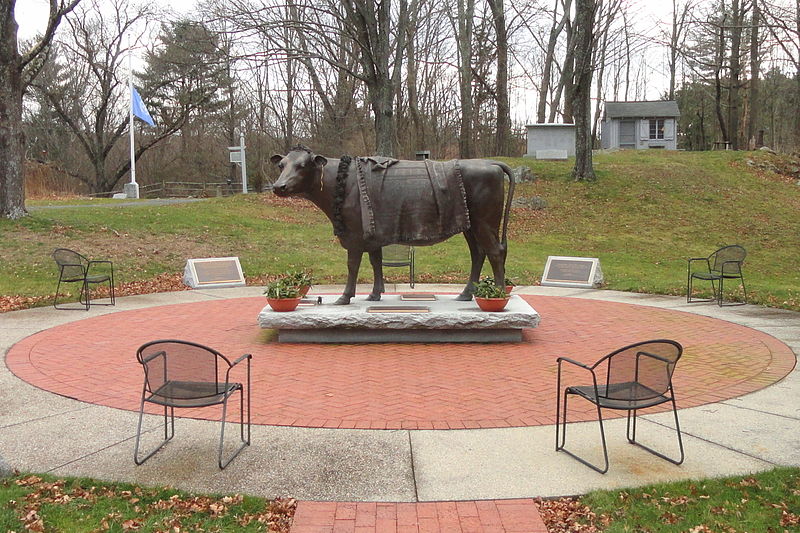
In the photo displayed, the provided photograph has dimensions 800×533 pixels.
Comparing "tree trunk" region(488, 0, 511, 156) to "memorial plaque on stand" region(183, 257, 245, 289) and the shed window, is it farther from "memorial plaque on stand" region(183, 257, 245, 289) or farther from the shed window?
"memorial plaque on stand" region(183, 257, 245, 289)

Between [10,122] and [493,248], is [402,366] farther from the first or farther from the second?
[10,122]

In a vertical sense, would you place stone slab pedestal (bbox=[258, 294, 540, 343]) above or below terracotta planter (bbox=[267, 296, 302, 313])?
below

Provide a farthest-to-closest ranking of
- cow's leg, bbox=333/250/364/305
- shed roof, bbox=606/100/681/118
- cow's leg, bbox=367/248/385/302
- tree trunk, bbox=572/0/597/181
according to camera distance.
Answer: shed roof, bbox=606/100/681/118, tree trunk, bbox=572/0/597/181, cow's leg, bbox=367/248/385/302, cow's leg, bbox=333/250/364/305

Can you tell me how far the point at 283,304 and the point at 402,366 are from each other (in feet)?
7.09

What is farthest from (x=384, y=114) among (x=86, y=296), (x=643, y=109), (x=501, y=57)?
(x=643, y=109)

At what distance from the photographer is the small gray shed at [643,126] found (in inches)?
1587

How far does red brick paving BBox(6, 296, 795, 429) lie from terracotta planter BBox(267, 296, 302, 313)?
0.48 m

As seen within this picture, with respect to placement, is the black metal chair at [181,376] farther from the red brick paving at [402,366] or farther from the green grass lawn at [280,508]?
the red brick paving at [402,366]

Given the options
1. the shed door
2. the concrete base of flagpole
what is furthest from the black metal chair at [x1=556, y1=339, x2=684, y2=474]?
the shed door

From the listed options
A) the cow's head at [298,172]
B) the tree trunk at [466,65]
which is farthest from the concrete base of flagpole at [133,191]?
the cow's head at [298,172]

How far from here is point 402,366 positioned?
7.23 metres

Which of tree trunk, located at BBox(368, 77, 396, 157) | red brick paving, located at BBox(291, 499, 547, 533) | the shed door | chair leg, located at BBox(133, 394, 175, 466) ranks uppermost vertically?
the shed door

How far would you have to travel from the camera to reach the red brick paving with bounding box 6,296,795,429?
5.54 meters

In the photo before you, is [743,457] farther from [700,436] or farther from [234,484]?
[234,484]
